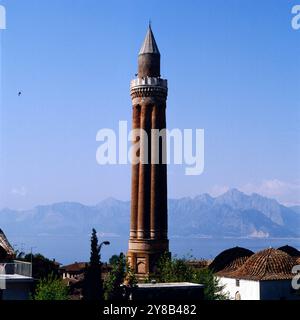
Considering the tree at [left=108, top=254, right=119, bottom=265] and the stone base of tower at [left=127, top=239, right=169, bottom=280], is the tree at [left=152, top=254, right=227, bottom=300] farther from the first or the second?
the stone base of tower at [left=127, top=239, right=169, bottom=280]

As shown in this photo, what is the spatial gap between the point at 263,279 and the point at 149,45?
30736 mm

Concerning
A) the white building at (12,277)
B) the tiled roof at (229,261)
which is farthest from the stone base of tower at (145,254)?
the white building at (12,277)

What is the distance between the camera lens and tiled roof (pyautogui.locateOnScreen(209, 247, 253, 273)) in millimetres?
A: 58000

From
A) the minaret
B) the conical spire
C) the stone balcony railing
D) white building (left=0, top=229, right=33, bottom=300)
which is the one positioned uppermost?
the conical spire

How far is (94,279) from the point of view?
3775 centimetres

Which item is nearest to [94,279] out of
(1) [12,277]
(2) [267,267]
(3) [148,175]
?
(1) [12,277]

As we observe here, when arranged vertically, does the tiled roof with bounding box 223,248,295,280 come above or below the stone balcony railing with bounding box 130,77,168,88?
below

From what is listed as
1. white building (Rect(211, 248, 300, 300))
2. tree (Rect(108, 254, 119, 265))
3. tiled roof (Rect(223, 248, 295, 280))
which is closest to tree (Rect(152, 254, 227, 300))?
white building (Rect(211, 248, 300, 300))

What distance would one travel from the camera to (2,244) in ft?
108

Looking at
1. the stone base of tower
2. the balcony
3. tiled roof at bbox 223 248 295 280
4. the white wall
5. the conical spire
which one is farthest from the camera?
the conical spire

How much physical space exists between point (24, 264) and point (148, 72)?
3650 centimetres
